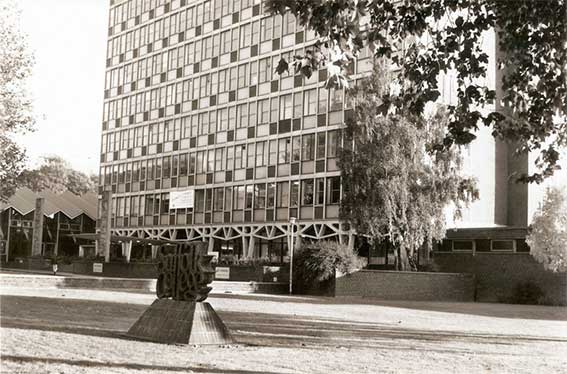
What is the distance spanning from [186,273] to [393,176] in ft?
84.6

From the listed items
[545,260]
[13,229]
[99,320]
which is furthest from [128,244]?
[99,320]

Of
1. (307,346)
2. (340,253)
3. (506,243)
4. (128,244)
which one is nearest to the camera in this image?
(307,346)

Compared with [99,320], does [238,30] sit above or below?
above

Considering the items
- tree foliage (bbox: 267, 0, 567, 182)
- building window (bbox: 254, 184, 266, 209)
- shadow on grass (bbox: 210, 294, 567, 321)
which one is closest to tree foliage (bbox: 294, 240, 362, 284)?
shadow on grass (bbox: 210, 294, 567, 321)

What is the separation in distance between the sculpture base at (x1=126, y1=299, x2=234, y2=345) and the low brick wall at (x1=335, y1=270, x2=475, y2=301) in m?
24.8

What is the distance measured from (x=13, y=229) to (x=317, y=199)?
33226mm

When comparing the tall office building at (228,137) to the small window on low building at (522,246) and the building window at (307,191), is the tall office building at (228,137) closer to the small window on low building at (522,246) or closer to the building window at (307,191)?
the building window at (307,191)

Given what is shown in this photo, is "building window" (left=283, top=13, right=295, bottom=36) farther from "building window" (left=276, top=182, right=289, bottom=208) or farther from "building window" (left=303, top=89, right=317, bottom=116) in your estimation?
"building window" (left=276, top=182, right=289, bottom=208)

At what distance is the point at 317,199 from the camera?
148 ft

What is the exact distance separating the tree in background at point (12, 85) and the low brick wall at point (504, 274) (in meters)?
23.4

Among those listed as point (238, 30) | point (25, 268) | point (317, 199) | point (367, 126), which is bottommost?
point (25, 268)

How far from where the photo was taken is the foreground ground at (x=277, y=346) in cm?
894

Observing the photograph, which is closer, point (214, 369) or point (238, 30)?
point (214, 369)

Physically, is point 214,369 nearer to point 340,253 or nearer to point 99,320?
point 99,320
